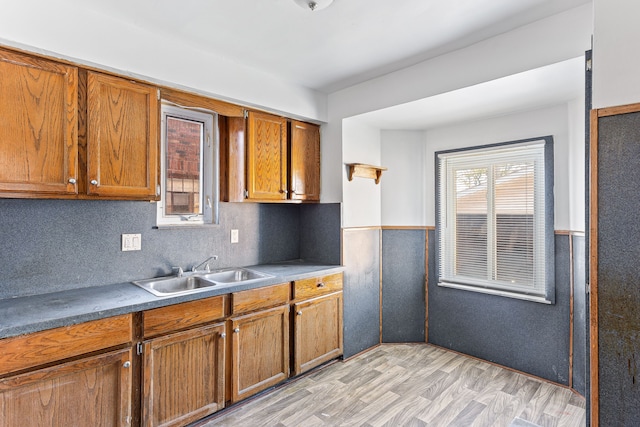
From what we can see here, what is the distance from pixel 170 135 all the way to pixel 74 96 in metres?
0.78

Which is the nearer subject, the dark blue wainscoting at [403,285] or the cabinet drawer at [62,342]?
the cabinet drawer at [62,342]

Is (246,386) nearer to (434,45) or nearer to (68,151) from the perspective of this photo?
(68,151)

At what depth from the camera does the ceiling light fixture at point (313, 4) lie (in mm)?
1852

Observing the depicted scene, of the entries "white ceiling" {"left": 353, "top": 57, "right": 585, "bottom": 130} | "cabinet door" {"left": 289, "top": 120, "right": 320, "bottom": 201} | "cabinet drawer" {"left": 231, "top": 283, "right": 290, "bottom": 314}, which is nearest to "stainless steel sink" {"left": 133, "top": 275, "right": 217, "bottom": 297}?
"cabinet drawer" {"left": 231, "top": 283, "right": 290, "bottom": 314}

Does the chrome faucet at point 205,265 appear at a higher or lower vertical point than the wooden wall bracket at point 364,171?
lower

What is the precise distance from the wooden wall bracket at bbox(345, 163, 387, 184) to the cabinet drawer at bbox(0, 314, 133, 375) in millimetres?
2103

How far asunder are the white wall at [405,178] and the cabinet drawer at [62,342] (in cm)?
253

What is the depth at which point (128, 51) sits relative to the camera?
2.10m

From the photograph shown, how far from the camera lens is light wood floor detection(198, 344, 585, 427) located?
2.30m

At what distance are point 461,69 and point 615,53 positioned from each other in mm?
1255

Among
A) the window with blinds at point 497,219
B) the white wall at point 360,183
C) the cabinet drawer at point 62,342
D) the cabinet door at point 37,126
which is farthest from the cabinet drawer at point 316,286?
the cabinet door at point 37,126

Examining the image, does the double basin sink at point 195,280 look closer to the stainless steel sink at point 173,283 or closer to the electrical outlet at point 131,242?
the stainless steel sink at point 173,283

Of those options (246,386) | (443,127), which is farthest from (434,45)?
(246,386)

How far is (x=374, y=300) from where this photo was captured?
3.51m
